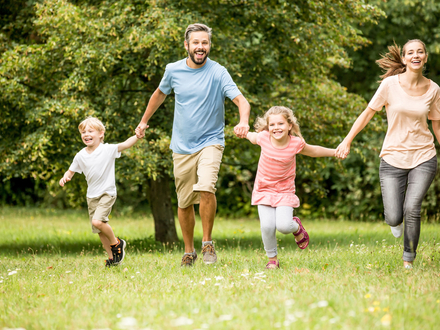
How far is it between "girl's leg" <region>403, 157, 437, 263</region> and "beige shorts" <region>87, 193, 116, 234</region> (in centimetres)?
306

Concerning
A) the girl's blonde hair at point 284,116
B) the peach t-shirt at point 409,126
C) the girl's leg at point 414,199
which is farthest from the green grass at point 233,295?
the girl's blonde hair at point 284,116

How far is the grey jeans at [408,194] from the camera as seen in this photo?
457cm

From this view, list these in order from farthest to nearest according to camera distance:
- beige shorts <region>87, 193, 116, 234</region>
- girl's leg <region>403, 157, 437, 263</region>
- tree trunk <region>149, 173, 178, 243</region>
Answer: tree trunk <region>149, 173, 178, 243</region> → beige shorts <region>87, 193, 116, 234</region> → girl's leg <region>403, 157, 437, 263</region>

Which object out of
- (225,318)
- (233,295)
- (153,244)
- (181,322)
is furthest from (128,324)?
(153,244)

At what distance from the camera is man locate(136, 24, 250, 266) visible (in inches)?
205

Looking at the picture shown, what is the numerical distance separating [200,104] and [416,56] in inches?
83.9

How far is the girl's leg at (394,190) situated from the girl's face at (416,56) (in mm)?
942

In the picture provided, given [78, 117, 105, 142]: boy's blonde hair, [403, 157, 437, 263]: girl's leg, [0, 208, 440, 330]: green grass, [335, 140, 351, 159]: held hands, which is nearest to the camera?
[0, 208, 440, 330]: green grass

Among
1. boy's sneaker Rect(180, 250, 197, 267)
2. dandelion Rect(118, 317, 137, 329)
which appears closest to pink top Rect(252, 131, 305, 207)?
boy's sneaker Rect(180, 250, 197, 267)

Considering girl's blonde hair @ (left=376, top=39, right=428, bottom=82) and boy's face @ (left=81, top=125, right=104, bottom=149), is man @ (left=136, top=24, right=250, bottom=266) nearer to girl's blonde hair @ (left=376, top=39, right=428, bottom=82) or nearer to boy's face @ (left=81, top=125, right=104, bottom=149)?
boy's face @ (left=81, top=125, right=104, bottom=149)

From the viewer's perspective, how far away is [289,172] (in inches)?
194

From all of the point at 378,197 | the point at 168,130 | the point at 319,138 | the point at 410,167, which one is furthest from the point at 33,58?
the point at 378,197

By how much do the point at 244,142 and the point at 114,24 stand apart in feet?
9.43

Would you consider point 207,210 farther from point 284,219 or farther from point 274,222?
point 284,219
